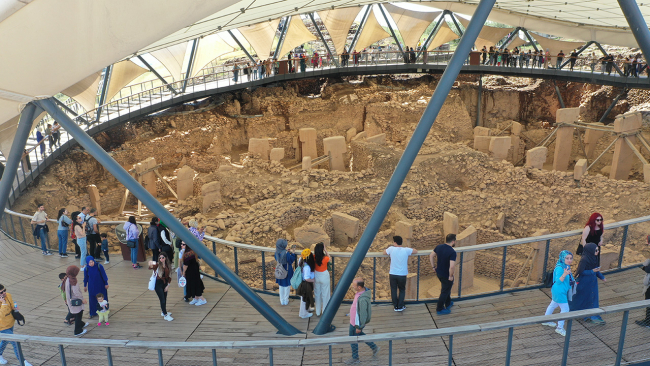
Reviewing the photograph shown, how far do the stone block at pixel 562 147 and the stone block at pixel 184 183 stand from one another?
1469 centimetres

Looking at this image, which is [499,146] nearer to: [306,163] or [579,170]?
[579,170]

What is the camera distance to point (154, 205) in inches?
240

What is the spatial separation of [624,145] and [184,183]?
650 inches

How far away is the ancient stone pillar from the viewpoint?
18.2 metres

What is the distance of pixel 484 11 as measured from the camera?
569cm

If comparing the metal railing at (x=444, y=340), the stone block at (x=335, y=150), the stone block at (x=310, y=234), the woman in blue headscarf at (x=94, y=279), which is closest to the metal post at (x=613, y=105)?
the stone block at (x=335, y=150)

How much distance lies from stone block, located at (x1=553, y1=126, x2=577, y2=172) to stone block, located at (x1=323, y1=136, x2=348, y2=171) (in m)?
8.82

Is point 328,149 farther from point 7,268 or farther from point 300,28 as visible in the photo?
point 7,268

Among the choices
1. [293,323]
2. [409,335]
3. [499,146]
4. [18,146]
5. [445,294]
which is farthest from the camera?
[499,146]

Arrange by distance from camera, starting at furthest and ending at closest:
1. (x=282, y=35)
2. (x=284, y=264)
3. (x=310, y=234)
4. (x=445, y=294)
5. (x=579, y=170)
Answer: (x=282, y=35) → (x=579, y=170) → (x=310, y=234) → (x=284, y=264) → (x=445, y=294)

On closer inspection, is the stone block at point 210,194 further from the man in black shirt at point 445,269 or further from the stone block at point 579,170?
the stone block at point 579,170

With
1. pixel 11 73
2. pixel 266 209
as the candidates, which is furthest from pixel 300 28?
pixel 11 73

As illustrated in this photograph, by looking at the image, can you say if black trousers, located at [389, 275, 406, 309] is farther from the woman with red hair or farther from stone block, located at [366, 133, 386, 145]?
stone block, located at [366, 133, 386, 145]

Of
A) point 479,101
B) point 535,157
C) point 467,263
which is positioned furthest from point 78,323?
point 479,101
